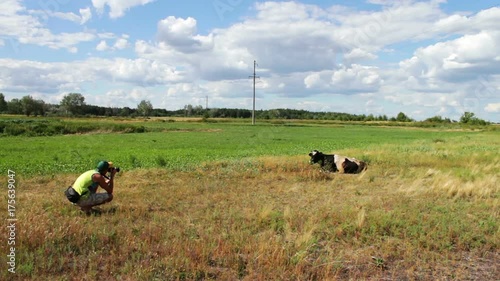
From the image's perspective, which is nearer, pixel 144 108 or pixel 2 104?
pixel 2 104

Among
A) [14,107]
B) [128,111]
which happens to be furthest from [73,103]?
[128,111]

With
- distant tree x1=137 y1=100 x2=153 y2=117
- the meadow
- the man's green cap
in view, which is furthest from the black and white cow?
distant tree x1=137 y1=100 x2=153 y2=117

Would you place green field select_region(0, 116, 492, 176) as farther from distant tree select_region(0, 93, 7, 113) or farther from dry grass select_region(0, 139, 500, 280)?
distant tree select_region(0, 93, 7, 113)

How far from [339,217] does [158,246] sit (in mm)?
4187

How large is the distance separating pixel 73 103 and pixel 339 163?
337 ft

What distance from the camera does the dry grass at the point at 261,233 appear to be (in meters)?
5.96

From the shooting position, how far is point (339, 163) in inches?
688

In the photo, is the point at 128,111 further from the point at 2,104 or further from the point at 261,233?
the point at 261,233

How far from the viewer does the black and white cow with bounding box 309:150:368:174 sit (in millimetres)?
17156

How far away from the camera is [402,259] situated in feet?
22.0

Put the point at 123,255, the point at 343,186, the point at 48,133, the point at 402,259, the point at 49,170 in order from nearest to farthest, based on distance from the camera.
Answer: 1. the point at 123,255
2. the point at 402,259
3. the point at 343,186
4. the point at 49,170
5. the point at 48,133

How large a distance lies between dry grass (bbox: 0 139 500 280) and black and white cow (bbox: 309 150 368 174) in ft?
11.6

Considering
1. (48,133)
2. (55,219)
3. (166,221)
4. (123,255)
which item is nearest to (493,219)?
(166,221)

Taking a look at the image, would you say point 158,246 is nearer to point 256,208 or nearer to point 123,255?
point 123,255
